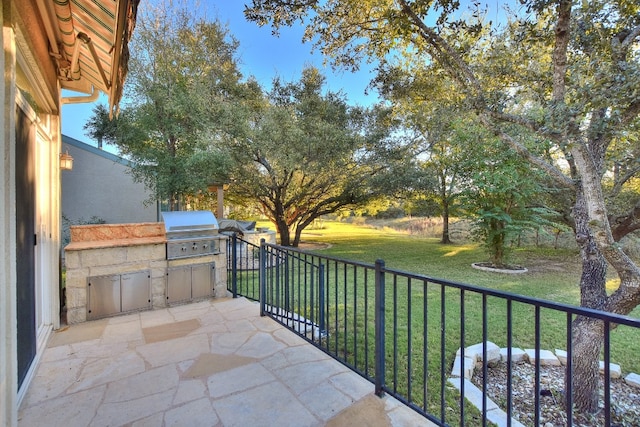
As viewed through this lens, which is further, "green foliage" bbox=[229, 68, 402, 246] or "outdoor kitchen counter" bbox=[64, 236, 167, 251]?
"green foliage" bbox=[229, 68, 402, 246]

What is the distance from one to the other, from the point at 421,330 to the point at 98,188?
868cm

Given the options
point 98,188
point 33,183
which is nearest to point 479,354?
point 33,183

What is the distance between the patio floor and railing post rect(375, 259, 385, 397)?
10 centimetres

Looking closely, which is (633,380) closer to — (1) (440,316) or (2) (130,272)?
(1) (440,316)

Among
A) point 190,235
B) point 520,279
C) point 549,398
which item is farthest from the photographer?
point 520,279

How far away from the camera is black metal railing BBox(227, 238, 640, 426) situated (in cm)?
139

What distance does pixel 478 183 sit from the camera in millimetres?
7602

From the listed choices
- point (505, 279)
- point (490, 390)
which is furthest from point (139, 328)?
point (505, 279)

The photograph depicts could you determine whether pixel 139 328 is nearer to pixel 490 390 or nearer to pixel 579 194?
pixel 490 390

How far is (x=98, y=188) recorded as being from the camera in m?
8.26

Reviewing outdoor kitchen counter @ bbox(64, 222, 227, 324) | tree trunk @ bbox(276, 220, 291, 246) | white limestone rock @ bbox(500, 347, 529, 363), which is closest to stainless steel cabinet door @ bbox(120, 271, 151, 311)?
outdoor kitchen counter @ bbox(64, 222, 227, 324)

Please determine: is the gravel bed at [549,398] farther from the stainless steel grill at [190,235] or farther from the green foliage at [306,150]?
the green foliage at [306,150]

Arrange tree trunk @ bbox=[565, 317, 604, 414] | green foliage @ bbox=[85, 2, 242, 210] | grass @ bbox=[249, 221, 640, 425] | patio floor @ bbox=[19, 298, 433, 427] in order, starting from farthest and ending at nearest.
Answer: green foliage @ bbox=[85, 2, 242, 210], tree trunk @ bbox=[565, 317, 604, 414], grass @ bbox=[249, 221, 640, 425], patio floor @ bbox=[19, 298, 433, 427]

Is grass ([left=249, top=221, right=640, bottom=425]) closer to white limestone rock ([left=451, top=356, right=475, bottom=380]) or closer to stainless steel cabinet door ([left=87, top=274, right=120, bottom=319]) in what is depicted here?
white limestone rock ([left=451, top=356, right=475, bottom=380])
